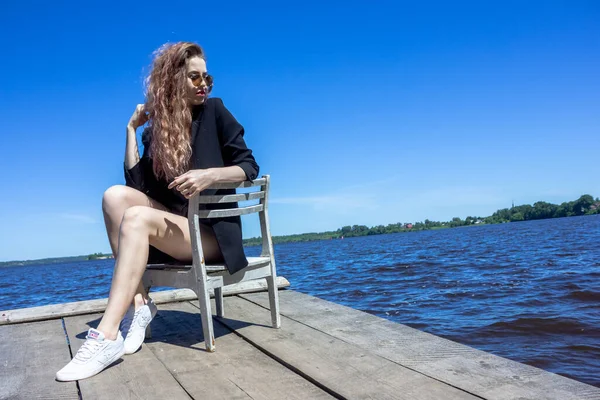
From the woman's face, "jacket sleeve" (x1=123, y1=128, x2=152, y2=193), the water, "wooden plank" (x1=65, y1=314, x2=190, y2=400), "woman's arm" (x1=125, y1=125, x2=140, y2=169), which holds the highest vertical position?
the woman's face

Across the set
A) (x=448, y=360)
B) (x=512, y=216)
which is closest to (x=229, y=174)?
(x=448, y=360)

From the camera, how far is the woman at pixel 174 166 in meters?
2.51

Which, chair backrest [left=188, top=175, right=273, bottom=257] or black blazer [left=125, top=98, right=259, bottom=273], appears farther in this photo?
black blazer [left=125, top=98, right=259, bottom=273]

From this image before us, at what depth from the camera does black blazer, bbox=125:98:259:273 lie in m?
2.63

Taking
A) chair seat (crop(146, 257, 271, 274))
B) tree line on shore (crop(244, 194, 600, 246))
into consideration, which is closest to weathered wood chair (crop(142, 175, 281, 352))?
chair seat (crop(146, 257, 271, 274))

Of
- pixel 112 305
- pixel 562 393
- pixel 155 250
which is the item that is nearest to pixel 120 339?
pixel 112 305

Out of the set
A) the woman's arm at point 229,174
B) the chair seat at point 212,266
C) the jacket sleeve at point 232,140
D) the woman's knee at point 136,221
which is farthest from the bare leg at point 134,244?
the jacket sleeve at point 232,140

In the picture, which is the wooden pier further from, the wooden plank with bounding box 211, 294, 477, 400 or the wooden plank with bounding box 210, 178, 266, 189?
the wooden plank with bounding box 210, 178, 266, 189

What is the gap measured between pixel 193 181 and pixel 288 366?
972mm

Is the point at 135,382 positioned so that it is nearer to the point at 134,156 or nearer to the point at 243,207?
Result: the point at 243,207

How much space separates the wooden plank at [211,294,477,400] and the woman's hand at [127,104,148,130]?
4.44ft

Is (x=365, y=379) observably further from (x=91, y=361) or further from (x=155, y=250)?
(x=155, y=250)

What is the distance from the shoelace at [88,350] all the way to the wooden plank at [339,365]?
78 cm

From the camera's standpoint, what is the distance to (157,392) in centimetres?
192
